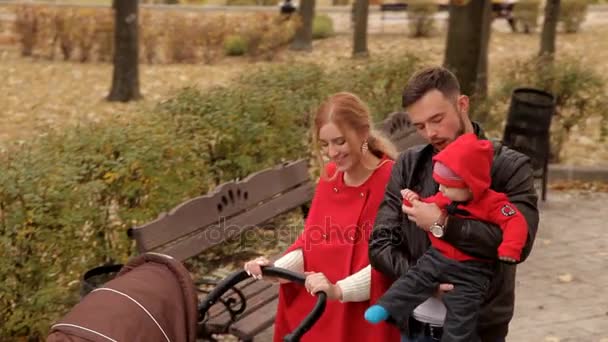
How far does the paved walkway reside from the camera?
6062 millimetres

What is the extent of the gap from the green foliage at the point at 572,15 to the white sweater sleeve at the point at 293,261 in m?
21.7

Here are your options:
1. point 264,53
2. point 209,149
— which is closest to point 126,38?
point 264,53

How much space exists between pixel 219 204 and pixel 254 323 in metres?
1.11

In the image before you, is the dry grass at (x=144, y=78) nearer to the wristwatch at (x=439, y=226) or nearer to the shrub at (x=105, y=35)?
the shrub at (x=105, y=35)

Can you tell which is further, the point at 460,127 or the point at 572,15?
the point at 572,15

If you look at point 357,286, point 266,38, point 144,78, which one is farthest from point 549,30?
point 357,286

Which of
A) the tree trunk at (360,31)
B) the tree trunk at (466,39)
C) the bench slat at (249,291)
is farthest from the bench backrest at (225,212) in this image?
the tree trunk at (360,31)

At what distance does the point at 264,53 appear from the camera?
21625mm

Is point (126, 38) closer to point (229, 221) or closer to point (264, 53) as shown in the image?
point (264, 53)

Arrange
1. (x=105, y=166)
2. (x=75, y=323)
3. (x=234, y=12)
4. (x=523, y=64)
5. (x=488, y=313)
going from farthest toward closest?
(x=234, y=12)
(x=523, y=64)
(x=105, y=166)
(x=488, y=313)
(x=75, y=323)

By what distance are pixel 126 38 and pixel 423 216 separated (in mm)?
12764

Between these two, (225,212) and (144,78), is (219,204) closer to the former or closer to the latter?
(225,212)

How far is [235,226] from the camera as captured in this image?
595cm

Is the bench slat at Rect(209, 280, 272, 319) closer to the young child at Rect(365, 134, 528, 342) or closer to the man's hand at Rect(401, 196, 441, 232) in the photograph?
the young child at Rect(365, 134, 528, 342)
